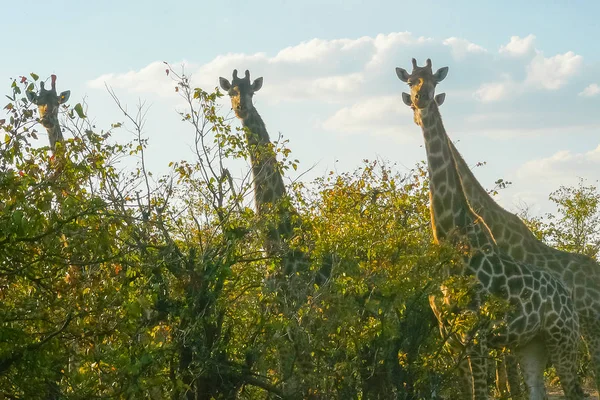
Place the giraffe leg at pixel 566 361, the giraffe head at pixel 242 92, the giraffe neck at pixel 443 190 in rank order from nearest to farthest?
the giraffe leg at pixel 566 361 < the giraffe neck at pixel 443 190 < the giraffe head at pixel 242 92

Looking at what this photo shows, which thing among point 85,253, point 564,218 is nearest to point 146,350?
point 85,253

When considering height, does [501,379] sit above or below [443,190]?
below

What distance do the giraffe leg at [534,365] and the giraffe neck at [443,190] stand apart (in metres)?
1.45

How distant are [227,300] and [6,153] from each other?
2.97 metres

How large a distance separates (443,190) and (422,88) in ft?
4.53

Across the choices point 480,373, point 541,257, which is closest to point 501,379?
point 541,257

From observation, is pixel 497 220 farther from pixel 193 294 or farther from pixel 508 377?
pixel 193 294

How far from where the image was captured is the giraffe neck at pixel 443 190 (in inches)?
503

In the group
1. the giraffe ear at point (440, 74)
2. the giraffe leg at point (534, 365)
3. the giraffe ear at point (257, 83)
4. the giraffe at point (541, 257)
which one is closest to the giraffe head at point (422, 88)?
the giraffe ear at point (440, 74)

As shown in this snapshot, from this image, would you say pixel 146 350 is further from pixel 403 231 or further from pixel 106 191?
pixel 403 231

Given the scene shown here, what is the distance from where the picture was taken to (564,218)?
2116 centimetres

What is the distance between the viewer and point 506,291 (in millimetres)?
12273

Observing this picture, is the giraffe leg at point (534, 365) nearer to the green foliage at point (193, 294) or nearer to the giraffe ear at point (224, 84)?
the green foliage at point (193, 294)

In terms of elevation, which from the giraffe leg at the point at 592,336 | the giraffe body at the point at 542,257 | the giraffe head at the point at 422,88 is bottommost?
the giraffe leg at the point at 592,336
